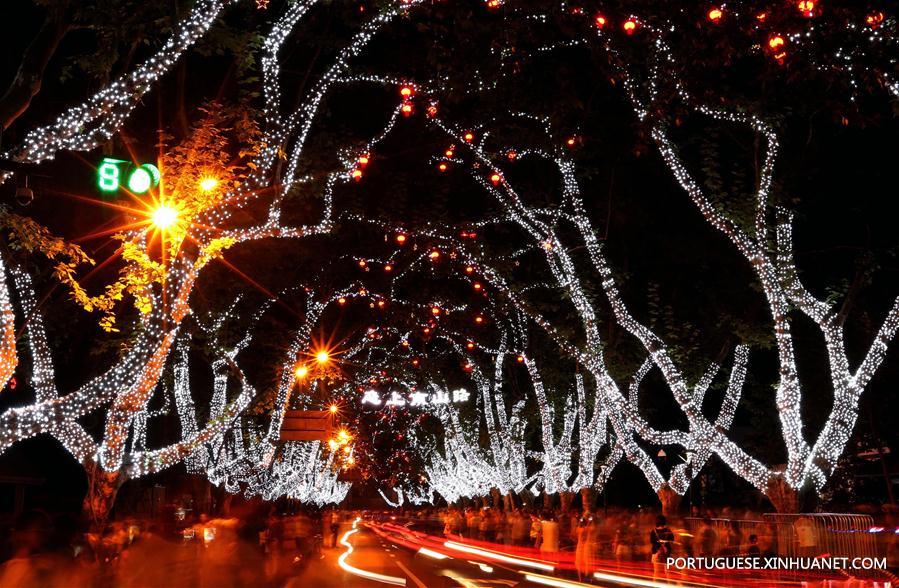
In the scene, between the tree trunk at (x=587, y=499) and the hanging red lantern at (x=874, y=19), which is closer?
the hanging red lantern at (x=874, y=19)

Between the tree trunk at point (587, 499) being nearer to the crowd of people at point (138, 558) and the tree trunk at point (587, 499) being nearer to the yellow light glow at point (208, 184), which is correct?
the crowd of people at point (138, 558)

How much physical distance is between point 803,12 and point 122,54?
1148 centimetres

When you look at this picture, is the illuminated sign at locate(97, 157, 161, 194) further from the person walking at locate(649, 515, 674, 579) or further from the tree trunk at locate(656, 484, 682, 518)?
the tree trunk at locate(656, 484, 682, 518)

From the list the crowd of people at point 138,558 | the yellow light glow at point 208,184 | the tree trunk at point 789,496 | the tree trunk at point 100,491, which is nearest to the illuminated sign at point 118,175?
the crowd of people at point 138,558

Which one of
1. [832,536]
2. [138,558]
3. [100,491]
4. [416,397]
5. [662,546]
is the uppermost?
[416,397]

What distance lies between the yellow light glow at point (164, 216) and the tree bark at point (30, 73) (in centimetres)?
221

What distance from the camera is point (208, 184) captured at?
15.1m

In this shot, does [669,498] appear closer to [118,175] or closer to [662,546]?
[662,546]

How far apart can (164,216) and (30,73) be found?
3.07 metres

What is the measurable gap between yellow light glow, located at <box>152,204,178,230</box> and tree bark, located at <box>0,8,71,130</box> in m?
2.21

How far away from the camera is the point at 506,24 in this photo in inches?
458

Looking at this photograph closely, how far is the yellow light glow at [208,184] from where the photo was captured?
592 inches

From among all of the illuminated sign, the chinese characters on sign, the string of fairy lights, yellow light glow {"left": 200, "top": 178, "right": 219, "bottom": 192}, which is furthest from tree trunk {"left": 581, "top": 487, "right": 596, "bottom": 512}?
the illuminated sign

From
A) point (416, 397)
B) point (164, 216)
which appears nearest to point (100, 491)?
point (164, 216)
